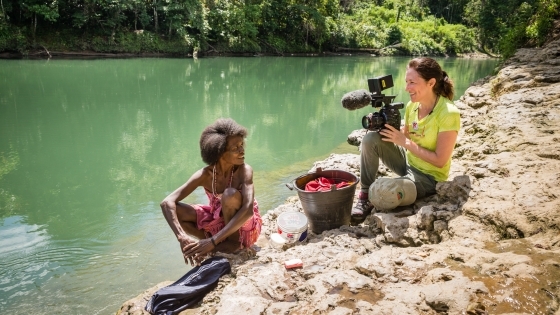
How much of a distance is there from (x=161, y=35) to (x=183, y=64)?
4911 mm

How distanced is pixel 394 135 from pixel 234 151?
39.0 inches

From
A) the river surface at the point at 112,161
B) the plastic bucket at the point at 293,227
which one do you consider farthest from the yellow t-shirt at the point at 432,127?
the river surface at the point at 112,161

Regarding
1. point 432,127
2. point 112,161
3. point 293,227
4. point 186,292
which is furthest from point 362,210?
point 112,161

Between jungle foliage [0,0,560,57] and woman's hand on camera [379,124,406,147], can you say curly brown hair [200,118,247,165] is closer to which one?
woman's hand on camera [379,124,406,147]

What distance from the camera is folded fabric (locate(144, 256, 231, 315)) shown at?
6.28 ft

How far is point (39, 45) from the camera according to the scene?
1903 cm

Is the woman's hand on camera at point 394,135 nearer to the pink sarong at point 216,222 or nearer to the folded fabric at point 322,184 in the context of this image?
the folded fabric at point 322,184

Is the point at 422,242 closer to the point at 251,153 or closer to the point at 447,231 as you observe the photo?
the point at 447,231

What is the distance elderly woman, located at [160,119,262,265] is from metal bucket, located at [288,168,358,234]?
0.38 m

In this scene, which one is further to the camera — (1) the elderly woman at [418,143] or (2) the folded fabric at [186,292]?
(1) the elderly woman at [418,143]

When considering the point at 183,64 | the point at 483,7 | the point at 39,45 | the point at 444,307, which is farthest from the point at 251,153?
the point at 483,7

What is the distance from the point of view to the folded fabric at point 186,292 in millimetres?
1915

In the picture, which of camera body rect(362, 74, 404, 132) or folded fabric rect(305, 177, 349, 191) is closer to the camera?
camera body rect(362, 74, 404, 132)

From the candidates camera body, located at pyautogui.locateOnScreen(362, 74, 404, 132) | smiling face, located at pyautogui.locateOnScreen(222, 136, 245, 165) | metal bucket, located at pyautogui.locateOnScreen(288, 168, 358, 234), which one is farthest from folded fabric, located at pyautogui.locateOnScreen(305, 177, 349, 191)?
smiling face, located at pyautogui.locateOnScreen(222, 136, 245, 165)
